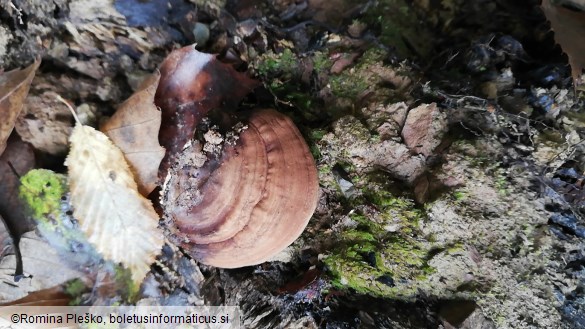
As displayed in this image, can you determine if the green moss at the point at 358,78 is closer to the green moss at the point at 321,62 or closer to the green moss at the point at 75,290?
the green moss at the point at 321,62

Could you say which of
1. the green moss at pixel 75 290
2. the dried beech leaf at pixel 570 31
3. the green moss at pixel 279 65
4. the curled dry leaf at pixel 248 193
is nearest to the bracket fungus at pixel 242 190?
the curled dry leaf at pixel 248 193

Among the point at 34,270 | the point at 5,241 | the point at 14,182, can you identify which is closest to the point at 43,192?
the point at 14,182

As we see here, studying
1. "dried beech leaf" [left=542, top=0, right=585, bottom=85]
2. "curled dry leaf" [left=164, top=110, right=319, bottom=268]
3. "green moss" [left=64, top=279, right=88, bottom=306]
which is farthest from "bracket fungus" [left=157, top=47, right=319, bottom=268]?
"dried beech leaf" [left=542, top=0, right=585, bottom=85]

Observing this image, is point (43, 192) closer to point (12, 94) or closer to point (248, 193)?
point (12, 94)

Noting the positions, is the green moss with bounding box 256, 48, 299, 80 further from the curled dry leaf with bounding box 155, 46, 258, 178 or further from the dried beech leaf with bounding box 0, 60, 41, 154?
the dried beech leaf with bounding box 0, 60, 41, 154

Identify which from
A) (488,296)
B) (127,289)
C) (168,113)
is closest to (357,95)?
(168,113)
